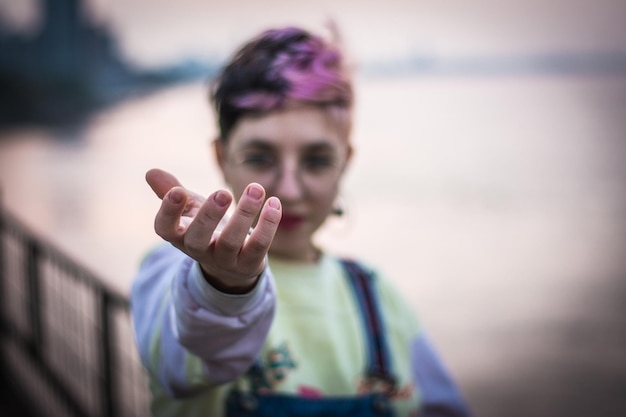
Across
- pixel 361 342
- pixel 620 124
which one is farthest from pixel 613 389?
pixel 361 342

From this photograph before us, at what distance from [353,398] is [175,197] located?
40 cm

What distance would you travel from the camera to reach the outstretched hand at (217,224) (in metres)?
0.39

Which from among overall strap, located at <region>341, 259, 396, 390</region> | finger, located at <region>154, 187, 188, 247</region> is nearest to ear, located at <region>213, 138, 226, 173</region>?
overall strap, located at <region>341, 259, 396, 390</region>

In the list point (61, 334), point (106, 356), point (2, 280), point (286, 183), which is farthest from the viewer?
point (2, 280)

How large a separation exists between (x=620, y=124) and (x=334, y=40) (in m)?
2.42

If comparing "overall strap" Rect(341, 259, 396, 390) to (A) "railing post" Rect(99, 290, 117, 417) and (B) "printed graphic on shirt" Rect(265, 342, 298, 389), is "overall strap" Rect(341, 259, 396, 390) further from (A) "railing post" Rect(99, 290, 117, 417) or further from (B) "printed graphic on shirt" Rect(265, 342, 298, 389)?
(A) "railing post" Rect(99, 290, 117, 417)

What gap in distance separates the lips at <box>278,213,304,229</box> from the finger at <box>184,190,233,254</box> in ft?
0.93

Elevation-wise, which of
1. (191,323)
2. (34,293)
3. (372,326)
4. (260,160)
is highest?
(260,160)

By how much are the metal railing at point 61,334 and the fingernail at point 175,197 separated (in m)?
0.83

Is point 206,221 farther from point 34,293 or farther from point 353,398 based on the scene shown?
point 34,293

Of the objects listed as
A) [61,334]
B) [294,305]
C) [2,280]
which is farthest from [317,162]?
[2,280]

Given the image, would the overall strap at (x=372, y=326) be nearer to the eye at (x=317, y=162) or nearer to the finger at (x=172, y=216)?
the eye at (x=317, y=162)

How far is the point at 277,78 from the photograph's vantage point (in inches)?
27.2

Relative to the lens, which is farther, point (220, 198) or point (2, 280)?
point (2, 280)
